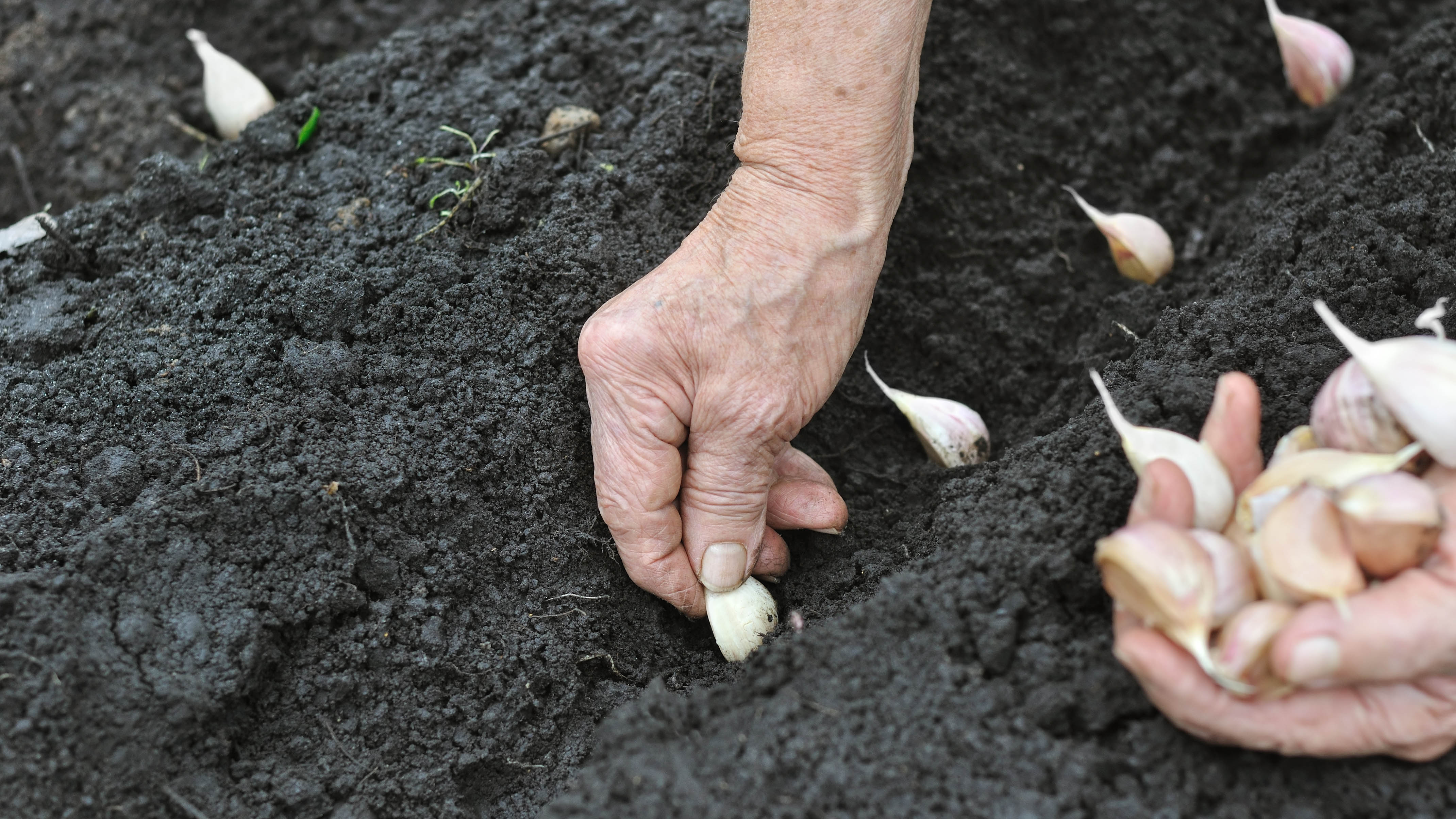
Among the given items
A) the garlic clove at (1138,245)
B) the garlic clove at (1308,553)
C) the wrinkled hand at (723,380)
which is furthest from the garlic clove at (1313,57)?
the garlic clove at (1308,553)

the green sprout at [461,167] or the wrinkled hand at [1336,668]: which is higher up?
the green sprout at [461,167]

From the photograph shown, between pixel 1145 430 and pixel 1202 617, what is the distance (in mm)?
330

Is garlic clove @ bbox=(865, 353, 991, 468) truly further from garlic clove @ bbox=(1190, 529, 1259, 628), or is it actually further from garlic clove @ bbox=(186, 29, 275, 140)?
garlic clove @ bbox=(186, 29, 275, 140)

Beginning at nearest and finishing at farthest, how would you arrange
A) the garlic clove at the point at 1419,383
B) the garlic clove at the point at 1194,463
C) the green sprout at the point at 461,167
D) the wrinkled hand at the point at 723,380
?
the garlic clove at the point at 1419,383 < the garlic clove at the point at 1194,463 < the wrinkled hand at the point at 723,380 < the green sprout at the point at 461,167

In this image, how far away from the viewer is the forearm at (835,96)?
178 centimetres

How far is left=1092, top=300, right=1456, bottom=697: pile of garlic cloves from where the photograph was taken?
1205 millimetres

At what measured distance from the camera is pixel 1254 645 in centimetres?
120

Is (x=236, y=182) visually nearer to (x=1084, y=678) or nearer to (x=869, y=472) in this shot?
(x=869, y=472)

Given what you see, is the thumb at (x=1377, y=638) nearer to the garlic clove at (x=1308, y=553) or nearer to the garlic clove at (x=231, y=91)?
the garlic clove at (x=1308, y=553)

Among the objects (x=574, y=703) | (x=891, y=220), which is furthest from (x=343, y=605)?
(x=891, y=220)

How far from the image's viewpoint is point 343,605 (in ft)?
5.50

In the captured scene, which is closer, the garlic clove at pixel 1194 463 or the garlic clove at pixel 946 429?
the garlic clove at pixel 1194 463

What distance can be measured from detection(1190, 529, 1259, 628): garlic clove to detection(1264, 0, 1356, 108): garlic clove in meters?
1.85

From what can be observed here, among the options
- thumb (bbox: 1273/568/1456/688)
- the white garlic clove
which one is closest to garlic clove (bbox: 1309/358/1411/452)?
thumb (bbox: 1273/568/1456/688)
